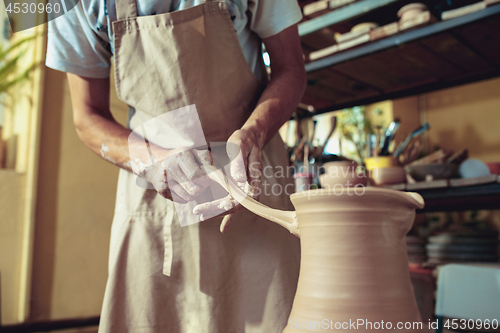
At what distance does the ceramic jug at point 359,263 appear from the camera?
0.55 m

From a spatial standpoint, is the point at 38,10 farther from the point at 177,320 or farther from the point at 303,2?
the point at 177,320

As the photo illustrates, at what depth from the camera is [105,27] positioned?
2.89 feet

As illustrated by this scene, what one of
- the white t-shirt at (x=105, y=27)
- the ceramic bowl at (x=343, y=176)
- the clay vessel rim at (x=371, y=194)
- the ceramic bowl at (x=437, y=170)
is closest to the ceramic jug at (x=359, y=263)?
the clay vessel rim at (x=371, y=194)

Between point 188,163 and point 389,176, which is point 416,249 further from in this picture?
point 188,163

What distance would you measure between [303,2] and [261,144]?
5.16ft

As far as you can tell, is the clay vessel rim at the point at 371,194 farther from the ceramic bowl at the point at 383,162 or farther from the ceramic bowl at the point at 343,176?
the ceramic bowl at the point at 383,162

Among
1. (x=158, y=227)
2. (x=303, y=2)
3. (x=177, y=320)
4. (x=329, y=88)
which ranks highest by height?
(x=303, y=2)

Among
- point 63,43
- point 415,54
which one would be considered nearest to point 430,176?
point 415,54

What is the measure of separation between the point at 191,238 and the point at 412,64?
1464 millimetres

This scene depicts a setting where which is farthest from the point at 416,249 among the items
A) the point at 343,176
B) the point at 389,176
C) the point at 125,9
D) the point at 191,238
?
the point at 125,9

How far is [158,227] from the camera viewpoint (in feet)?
2.83

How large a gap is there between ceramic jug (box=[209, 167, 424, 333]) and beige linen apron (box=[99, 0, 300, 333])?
9.3 inches

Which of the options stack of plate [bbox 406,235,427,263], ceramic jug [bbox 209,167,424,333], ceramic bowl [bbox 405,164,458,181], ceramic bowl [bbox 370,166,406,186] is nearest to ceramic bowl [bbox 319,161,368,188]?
ceramic bowl [bbox 370,166,406,186]

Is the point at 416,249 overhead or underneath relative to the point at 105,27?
underneath
